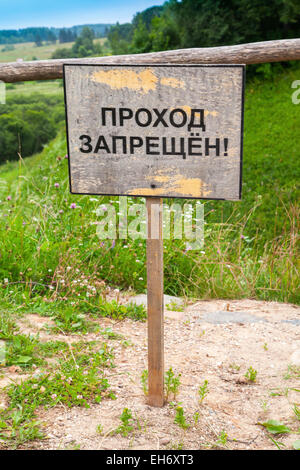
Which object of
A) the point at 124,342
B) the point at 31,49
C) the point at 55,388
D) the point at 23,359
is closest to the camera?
the point at 55,388

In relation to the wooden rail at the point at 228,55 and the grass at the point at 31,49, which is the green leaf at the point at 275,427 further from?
the grass at the point at 31,49

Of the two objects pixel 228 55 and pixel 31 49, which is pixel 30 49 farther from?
pixel 228 55

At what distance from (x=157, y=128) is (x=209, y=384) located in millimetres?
1455

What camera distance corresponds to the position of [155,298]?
2.52 metres

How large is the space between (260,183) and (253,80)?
8.34m

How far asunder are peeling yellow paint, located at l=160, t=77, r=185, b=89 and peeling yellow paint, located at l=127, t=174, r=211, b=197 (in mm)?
406

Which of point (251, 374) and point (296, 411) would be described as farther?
point (251, 374)

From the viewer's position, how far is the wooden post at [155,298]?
8.14 feet

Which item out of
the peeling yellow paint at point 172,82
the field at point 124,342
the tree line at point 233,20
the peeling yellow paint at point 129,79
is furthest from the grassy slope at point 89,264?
the tree line at point 233,20

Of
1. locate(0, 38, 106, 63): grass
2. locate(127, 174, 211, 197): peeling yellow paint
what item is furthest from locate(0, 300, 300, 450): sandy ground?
locate(0, 38, 106, 63): grass

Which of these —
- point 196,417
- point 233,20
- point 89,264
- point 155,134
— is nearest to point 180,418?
point 196,417

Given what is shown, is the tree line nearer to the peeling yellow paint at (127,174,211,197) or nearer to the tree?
the peeling yellow paint at (127,174,211,197)

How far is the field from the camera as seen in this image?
2430 mm
